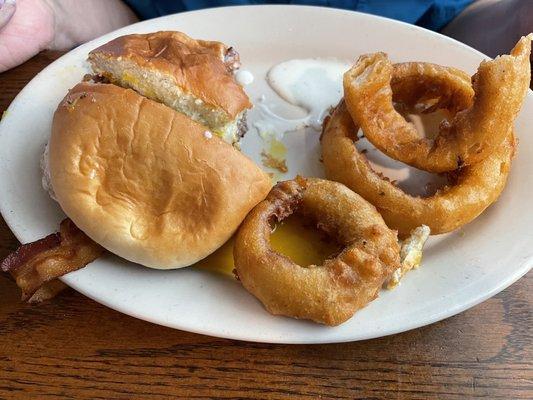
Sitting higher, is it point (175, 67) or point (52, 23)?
point (175, 67)

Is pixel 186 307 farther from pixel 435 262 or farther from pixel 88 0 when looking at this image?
pixel 88 0

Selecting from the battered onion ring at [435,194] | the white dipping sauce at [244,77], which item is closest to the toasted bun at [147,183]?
the battered onion ring at [435,194]

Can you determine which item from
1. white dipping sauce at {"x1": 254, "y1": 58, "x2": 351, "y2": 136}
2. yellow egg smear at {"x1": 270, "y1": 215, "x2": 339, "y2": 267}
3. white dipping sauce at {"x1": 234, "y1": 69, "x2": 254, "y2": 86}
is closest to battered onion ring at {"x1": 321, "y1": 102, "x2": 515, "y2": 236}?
yellow egg smear at {"x1": 270, "y1": 215, "x2": 339, "y2": 267}

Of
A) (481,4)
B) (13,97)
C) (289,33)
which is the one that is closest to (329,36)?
(289,33)

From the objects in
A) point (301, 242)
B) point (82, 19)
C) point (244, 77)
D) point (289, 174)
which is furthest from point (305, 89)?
point (82, 19)

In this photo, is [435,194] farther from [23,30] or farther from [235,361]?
[23,30]

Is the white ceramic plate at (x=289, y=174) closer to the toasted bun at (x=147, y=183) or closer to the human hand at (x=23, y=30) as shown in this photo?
the toasted bun at (x=147, y=183)

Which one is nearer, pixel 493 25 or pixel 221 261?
pixel 221 261

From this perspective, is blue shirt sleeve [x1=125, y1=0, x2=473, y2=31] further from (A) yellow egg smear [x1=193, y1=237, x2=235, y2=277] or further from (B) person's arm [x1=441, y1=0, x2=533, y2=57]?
(A) yellow egg smear [x1=193, y1=237, x2=235, y2=277]
